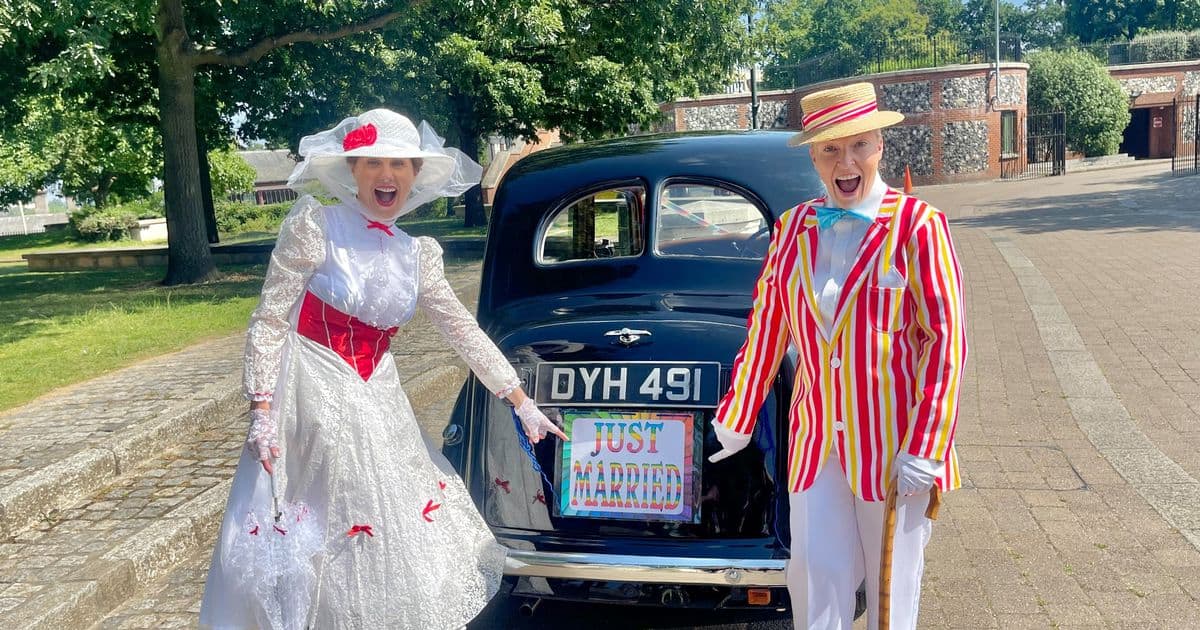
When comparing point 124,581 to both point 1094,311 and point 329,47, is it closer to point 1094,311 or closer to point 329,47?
point 1094,311

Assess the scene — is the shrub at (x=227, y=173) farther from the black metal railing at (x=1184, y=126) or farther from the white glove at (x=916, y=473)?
the white glove at (x=916, y=473)

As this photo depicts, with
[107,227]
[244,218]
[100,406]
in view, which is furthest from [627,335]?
[244,218]

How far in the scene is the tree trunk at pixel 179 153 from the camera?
49.6 ft

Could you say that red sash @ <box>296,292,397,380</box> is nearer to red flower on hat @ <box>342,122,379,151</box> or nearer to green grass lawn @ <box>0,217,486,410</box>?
red flower on hat @ <box>342,122,379,151</box>

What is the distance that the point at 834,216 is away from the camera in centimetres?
294

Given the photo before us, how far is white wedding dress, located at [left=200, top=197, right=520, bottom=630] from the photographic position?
3.25 m

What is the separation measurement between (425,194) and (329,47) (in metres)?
15.2

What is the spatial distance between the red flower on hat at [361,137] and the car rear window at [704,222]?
5.19ft

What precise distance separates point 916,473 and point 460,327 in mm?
1637

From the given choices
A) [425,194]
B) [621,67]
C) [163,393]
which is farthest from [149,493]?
[621,67]

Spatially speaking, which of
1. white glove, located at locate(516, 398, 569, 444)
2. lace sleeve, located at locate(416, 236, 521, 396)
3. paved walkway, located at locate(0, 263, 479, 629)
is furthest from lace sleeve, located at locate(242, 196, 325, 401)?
paved walkway, located at locate(0, 263, 479, 629)

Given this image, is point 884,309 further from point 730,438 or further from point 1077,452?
point 1077,452

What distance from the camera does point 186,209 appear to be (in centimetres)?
1639

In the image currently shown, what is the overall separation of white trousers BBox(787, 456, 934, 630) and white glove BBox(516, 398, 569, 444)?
99cm
